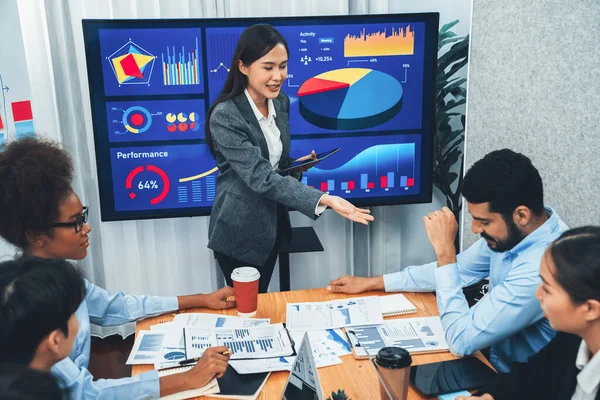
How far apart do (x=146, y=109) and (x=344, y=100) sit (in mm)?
926

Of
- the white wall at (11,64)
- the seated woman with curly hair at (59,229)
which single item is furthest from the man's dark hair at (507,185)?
the white wall at (11,64)

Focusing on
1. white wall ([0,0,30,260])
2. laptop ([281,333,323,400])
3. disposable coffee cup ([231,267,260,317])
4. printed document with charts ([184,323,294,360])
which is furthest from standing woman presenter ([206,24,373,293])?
white wall ([0,0,30,260])

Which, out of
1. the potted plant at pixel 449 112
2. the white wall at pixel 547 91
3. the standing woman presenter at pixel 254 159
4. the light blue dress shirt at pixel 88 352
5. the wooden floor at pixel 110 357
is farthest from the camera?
the potted plant at pixel 449 112

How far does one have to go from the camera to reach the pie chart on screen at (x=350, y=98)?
2.63m

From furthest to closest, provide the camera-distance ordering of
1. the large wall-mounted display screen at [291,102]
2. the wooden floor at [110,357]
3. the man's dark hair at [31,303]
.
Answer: the large wall-mounted display screen at [291,102] < the wooden floor at [110,357] < the man's dark hair at [31,303]

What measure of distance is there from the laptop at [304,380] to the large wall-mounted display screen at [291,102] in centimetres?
165

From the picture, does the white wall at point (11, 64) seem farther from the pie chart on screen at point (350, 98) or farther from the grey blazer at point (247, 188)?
the pie chart on screen at point (350, 98)

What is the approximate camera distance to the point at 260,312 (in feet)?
5.35

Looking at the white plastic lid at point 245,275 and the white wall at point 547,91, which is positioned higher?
the white wall at point 547,91

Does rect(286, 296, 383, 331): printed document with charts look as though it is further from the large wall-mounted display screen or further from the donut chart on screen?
the donut chart on screen

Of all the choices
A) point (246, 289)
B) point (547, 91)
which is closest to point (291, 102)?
point (547, 91)

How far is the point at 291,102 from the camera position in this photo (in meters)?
2.63

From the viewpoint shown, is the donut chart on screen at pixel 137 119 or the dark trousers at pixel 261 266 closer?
the dark trousers at pixel 261 266

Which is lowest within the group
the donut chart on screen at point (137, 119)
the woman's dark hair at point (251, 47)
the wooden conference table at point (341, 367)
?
the wooden conference table at point (341, 367)
